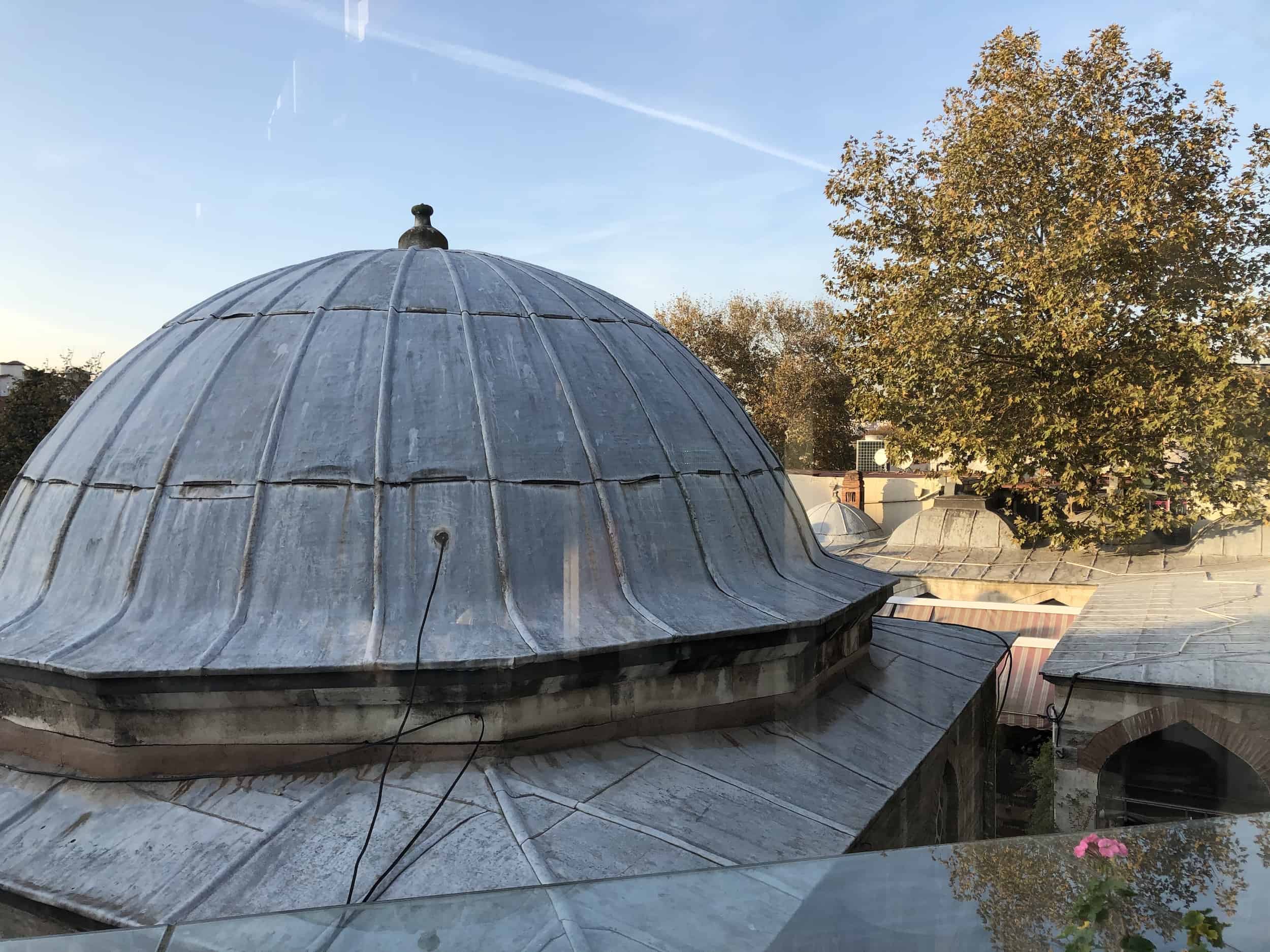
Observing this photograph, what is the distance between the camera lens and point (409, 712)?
5.01m

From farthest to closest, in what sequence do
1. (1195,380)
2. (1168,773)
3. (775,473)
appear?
(1195,380) < (1168,773) < (775,473)

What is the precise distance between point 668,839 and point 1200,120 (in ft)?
67.7

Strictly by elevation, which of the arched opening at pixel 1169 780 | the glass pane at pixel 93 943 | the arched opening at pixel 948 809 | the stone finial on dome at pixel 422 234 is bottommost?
the arched opening at pixel 1169 780

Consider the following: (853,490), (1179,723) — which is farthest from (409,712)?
(853,490)

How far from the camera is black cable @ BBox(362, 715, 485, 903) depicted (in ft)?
13.3

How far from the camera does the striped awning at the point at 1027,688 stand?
1589 cm

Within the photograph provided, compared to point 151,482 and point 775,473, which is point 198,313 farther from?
point 775,473

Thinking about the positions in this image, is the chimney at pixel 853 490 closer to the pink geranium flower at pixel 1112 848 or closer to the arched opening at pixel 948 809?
the arched opening at pixel 948 809

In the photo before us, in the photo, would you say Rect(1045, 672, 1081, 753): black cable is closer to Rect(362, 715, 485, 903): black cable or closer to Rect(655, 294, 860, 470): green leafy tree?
Rect(362, 715, 485, 903): black cable

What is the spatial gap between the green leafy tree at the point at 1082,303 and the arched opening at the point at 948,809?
12.6m

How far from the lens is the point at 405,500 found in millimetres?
5625

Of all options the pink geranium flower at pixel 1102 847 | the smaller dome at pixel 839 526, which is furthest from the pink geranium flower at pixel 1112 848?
the smaller dome at pixel 839 526

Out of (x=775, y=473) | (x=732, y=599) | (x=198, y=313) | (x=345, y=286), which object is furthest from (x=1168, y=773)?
(x=198, y=313)

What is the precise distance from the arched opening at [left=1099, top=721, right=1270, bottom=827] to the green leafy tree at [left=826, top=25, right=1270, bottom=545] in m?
8.31
